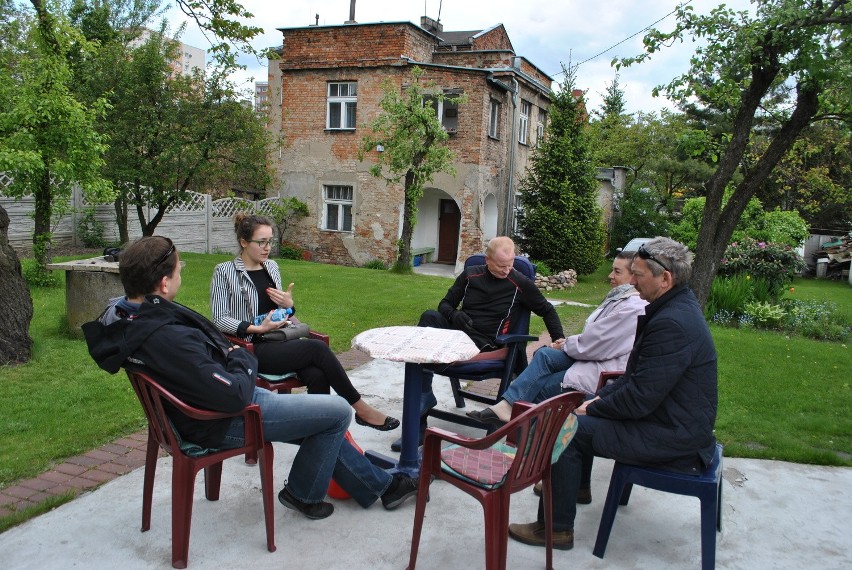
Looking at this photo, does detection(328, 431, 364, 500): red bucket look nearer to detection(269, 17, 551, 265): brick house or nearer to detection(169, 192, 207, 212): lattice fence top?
detection(169, 192, 207, 212): lattice fence top

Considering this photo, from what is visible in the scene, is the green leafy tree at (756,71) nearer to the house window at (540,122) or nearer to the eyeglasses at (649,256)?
the eyeglasses at (649,256)

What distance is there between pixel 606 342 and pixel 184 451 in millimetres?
2492

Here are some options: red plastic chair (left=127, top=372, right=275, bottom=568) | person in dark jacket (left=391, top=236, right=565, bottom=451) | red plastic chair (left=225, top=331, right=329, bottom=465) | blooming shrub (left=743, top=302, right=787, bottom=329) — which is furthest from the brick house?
red plastic chair (left=127, top=372, right=275, bottom=568)

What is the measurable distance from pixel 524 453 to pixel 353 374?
3.86m

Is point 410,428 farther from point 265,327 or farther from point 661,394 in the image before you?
point 661,394

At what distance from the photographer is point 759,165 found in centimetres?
1002

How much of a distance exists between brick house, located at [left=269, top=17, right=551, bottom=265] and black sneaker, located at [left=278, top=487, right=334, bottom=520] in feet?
57.5

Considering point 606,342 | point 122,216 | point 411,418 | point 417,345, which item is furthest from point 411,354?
point 122,216

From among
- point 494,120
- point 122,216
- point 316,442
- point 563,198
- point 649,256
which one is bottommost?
point 316,442

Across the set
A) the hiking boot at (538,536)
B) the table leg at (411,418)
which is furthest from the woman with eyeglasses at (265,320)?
the hiking boot at (538,536)

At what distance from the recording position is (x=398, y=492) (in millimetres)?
3857

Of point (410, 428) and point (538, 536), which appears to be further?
point (410, 428)

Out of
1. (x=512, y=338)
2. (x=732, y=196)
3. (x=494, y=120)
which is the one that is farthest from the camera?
(x=494, y=120)

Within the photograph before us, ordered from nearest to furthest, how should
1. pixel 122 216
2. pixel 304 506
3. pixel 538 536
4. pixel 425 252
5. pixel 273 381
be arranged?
pixel 538 536
pixel 304 506
pixel 273 381
pixel 122 216
pixel 425 252
